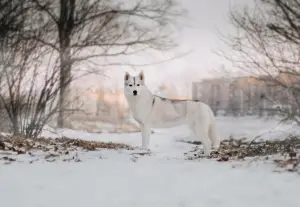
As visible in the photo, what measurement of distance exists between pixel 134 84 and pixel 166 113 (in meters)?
0.97

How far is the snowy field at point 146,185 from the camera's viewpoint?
4.25m

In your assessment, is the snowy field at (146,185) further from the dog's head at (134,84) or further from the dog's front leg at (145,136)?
the dog's head at (134,84)

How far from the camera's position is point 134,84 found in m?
9.05

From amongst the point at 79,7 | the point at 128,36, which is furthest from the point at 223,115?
the point at 79,7

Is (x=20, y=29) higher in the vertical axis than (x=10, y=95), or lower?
higher

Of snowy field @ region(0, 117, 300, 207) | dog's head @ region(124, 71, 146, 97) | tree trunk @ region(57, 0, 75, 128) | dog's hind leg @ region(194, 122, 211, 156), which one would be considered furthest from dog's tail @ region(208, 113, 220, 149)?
tree trunk @ region(57, 0, 75, 128)

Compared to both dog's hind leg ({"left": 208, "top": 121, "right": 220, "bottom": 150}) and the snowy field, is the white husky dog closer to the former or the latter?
dog's hind leg ({"left": 208, "top": 121, "right": 220, "bottom": 150})

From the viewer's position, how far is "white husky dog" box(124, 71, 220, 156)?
26.4 feet

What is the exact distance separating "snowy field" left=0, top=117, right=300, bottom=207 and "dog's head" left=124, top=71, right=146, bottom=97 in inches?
130

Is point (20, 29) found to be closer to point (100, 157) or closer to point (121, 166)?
point (100, 157)

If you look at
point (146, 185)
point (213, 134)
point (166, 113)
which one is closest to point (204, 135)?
point (213, 134)

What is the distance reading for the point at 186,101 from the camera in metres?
8.29

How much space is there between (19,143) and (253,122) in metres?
16.2

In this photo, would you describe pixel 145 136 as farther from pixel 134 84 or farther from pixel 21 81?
pixel 21 81
